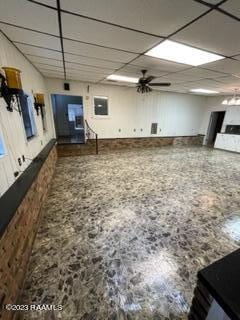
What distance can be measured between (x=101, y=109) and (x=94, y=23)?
4.91 m

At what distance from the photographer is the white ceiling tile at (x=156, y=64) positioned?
3.01 meters

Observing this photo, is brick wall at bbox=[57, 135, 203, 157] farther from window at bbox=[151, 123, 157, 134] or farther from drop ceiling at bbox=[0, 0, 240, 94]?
drop ceiling at bbox=[0, 0, 240, 94]

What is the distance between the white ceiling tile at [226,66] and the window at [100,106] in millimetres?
4279

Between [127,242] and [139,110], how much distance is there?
6.47m

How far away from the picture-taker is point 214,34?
76.5 inches

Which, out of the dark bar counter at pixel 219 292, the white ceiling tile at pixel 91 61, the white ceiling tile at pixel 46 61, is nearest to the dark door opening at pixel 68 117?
the white ceiling tile at pixel 46 61

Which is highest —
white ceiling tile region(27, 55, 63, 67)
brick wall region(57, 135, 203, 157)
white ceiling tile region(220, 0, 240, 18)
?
white ceiling tile region(27, 55, 63, 67)

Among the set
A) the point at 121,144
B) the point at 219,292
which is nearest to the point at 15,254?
the point at 219,292

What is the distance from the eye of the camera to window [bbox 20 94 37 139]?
2.81 meters

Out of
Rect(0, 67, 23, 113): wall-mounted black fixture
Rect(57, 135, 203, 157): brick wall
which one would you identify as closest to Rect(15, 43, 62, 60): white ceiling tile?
Rect(0, 67, 23, 113): wall-mounted black fixture

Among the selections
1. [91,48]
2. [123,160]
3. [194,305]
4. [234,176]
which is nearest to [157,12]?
[91,48]

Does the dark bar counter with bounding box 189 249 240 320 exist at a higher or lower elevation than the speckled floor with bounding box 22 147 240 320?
higher

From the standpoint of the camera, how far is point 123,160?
5844mm

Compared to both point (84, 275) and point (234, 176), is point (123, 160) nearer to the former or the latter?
point (234, 176)
